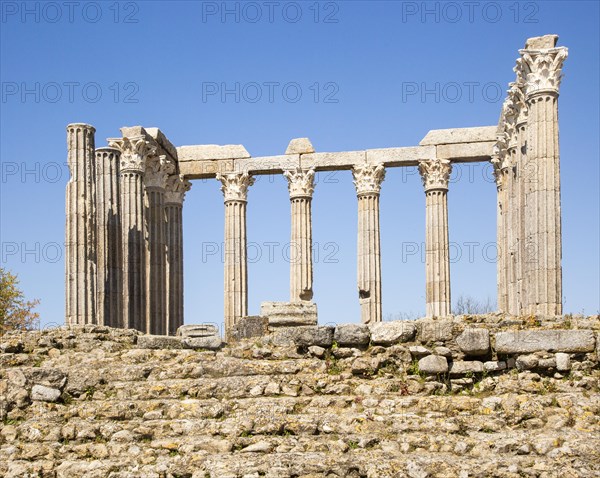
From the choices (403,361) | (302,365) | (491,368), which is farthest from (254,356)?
(491,368)

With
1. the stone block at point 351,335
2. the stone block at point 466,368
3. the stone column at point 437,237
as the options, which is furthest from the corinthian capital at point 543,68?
the stone block at point 466,368

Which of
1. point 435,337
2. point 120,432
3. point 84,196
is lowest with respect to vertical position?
point 120,432

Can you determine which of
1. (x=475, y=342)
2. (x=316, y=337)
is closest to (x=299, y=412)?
(x=316, y=337)

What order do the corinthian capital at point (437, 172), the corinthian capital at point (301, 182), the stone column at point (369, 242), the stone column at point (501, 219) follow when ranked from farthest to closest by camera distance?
the corinthian capital at point (301, 182) → the stone column at point (369, 242) → the corinthian capital at point (437, 172) → the stone column at point (501, 219)

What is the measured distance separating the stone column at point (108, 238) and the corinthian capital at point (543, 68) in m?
13.2

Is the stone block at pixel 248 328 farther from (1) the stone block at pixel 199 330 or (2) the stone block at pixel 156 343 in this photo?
(2) the stone block at pixel 156 343

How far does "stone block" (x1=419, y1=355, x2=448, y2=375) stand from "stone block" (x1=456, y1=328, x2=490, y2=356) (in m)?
0.42

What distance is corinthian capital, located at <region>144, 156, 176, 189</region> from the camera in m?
39.9

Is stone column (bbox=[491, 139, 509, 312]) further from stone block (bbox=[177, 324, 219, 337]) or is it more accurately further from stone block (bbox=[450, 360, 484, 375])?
stone block (bbox=[450, 360, 484, 375])

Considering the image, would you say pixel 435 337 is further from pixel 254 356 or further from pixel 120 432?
pixel 120 432

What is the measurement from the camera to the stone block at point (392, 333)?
1828cm

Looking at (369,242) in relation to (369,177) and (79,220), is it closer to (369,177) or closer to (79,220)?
(369,177)

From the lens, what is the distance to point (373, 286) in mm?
40594

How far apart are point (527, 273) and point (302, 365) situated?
1295 cm
